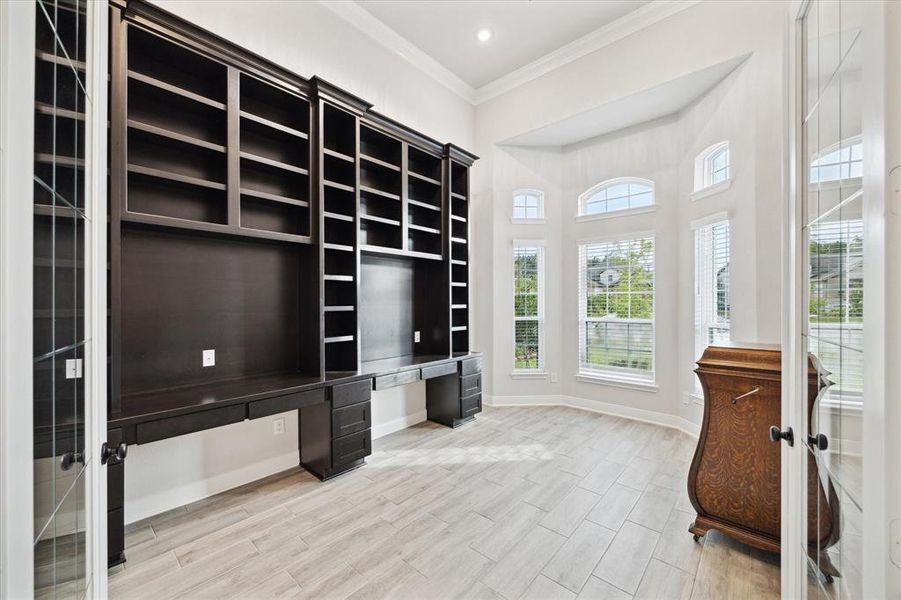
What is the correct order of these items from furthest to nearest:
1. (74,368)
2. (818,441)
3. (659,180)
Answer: (659,180) → (818,441) → (74,368)

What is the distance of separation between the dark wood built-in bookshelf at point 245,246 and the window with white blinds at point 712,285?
2.60 meters

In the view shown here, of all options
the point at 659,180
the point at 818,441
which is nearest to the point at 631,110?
the point at 659,180

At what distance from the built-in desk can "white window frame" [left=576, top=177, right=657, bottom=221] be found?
2283 millimetres

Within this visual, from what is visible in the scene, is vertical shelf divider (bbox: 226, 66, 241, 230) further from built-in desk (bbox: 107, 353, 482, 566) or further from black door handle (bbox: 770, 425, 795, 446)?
black door handle (bbox: 770, 425, 795, 446)

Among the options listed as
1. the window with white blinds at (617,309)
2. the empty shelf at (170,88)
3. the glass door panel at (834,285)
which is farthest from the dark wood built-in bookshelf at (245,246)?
the glass door panel at (834,285)

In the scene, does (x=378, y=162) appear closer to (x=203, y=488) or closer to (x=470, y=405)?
(x=470, y=405)

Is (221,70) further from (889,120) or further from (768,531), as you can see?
(768,531)

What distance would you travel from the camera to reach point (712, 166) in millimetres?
3775

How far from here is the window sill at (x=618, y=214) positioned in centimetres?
429

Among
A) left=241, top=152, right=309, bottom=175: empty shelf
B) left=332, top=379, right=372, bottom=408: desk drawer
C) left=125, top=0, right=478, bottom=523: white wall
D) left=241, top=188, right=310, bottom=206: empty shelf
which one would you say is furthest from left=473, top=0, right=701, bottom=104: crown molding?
left=332, top=379, right=372, bottom=408: desk drawer

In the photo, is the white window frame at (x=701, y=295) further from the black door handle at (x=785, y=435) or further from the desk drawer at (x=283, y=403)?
the desk drawer at (x=283, y=403)

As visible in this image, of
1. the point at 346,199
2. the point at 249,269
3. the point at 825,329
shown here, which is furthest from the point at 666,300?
the point at 249,269

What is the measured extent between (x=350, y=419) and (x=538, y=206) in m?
3.60

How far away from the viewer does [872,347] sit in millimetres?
752
